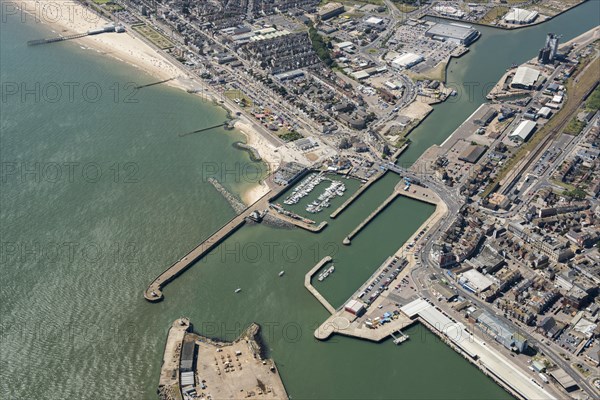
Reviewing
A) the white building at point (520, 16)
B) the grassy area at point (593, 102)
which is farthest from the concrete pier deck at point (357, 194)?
the white building at point (520, 16)

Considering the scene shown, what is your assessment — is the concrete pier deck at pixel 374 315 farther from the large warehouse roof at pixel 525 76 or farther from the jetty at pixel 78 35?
the jetty at pixel 78 35

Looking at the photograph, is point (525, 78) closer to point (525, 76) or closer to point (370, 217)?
point (525, 76)

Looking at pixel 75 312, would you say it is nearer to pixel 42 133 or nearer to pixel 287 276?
pixel 287 276

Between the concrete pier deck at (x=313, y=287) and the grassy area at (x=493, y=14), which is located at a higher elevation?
the grassy area at (x=493, y=14)

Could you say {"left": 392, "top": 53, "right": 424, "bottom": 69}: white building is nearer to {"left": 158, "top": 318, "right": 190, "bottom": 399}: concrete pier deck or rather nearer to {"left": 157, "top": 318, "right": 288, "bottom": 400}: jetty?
{"left": 157, "top": 318, "right": 288, "bottom": 400}: jetty

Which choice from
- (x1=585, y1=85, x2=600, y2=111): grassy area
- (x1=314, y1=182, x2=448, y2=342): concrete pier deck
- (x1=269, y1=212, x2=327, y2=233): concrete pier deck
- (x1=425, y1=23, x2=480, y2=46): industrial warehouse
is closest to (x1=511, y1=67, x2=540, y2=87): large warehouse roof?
(x1=585, y1=85, x2=600, y2=111): grassy area
